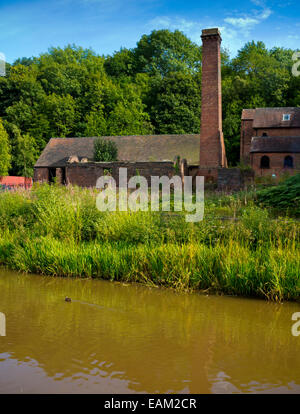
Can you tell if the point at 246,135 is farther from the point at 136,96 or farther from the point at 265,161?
the point at 136,96

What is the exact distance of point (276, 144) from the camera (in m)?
36.5

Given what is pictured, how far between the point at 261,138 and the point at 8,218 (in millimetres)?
30567

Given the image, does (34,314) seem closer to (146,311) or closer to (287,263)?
(146,311)

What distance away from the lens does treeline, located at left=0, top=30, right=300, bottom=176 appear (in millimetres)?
50125

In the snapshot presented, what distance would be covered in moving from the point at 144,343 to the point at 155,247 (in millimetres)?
3634

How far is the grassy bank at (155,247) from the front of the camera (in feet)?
24.7

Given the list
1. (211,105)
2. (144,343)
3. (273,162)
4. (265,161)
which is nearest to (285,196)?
(144,343)

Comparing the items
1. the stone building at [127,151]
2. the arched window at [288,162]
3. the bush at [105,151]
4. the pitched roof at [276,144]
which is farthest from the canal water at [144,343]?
the pitched roof at [276,144]

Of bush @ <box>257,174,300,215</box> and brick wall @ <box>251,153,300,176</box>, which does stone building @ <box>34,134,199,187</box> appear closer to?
brick wall @ <box>251,153,300,176</box>

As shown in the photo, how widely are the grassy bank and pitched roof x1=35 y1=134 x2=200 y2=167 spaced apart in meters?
25.6

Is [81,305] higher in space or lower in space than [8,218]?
lower

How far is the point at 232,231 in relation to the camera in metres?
9.13
